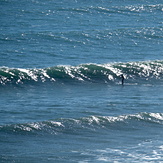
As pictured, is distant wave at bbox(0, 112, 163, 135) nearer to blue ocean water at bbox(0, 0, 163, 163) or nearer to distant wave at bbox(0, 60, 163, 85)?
blue ocean water at bbox(0, 0, 163, 163)

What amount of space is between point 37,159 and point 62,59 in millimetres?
16482

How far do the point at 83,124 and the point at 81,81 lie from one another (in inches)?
348

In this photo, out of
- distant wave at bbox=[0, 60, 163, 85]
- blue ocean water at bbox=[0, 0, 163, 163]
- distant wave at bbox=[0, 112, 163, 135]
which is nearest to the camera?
blue ocean water at bbox=[0, 0, 163, 163]

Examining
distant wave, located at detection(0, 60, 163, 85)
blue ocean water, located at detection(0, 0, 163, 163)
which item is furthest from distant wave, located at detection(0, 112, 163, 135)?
distant wave, located at detection(0, 60, 163, 85)

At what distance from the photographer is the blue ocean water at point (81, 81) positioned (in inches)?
810

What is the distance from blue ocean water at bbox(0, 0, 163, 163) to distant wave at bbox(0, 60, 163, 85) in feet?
0.21

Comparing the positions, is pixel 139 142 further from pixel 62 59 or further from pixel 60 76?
pixel 62 59

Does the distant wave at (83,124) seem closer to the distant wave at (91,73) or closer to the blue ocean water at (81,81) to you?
the blue ocean water at (81,81)

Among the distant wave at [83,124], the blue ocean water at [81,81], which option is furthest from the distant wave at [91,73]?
the distant wave at [83,124]

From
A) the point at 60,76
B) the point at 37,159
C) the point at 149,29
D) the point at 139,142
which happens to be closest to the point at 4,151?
the point at 37,159

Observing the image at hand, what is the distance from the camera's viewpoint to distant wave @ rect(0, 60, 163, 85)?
30.8 m

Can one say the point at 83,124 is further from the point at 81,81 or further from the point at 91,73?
the point at 91,73

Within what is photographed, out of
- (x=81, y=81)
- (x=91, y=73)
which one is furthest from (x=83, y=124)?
(x=91, y=73)

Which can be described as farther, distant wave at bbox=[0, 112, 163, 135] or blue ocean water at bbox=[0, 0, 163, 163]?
distant wave at bbox=[0, 112, 163, 135]
